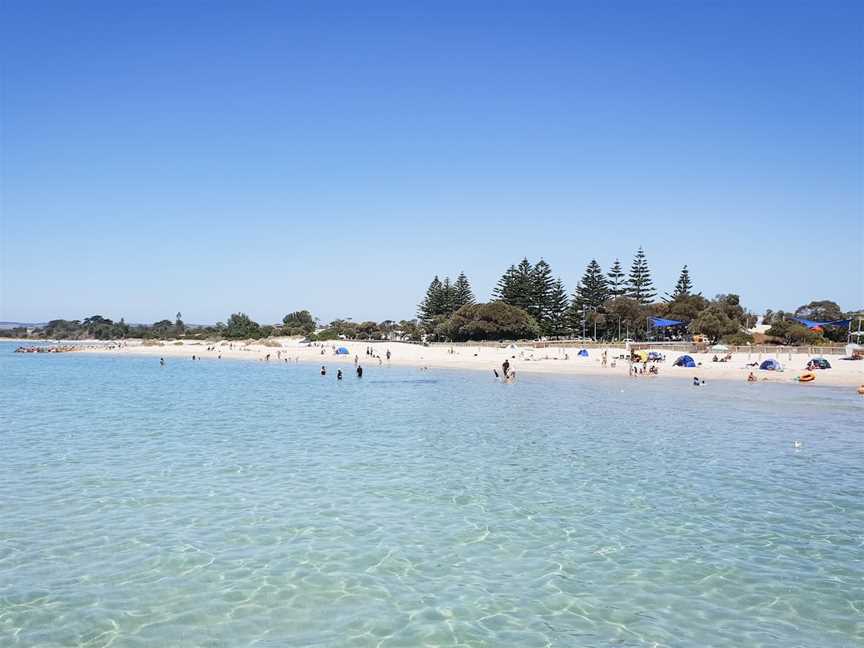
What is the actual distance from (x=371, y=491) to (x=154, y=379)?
42.0m

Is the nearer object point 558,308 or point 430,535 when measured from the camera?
point 430,535

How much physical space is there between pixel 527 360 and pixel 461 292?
46660mm

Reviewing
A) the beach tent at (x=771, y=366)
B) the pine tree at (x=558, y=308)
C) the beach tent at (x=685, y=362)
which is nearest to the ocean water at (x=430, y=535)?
the beach tent at (x=771, y=366)

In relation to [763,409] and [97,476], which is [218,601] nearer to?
[97,476]

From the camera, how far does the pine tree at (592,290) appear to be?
3735 inches

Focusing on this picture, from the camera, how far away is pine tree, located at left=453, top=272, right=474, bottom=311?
355ft

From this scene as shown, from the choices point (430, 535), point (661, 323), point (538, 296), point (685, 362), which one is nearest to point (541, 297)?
point (538, 296)

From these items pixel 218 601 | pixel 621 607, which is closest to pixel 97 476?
pixel 218 601

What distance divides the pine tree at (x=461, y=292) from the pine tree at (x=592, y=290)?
20.1 m

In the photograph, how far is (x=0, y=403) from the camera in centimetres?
3247

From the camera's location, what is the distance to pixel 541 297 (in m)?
95.6

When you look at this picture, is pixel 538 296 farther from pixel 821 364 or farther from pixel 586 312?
pixel 821 364

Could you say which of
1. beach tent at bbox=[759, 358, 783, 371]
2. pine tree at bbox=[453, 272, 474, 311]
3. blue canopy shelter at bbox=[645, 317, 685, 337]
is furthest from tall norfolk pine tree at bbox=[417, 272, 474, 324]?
beach tent at bbox=[759, 358, 783, 371]

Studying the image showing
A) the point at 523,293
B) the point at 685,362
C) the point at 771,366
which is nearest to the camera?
the point at 771,366
